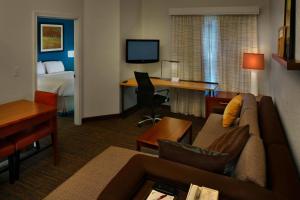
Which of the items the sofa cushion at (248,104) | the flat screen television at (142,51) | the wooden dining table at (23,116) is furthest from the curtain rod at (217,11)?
the wooden dining table at (23,116)

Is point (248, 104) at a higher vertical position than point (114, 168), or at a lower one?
higher

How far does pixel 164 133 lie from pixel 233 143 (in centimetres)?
143

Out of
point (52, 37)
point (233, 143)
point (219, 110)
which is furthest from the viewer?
point (52, 37)

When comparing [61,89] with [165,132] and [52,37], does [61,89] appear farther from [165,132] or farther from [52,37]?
[165,132]

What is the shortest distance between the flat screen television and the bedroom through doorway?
1203 millimetres

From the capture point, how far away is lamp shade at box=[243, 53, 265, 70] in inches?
182

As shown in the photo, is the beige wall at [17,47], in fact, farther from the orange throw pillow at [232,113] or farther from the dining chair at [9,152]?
the orange throw pillow at [232,113]

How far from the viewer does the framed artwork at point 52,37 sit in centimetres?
698

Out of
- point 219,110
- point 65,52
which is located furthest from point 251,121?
point 65,52

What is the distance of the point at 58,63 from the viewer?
7297 mm

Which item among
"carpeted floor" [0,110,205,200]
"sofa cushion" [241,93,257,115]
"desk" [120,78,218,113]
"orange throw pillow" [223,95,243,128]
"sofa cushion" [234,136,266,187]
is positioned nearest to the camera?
"sofa cushion" [234,136,266,187]

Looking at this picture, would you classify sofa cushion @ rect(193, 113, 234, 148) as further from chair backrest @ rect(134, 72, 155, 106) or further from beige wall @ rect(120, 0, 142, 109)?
beige wall @ rect(120, 0, 142, 109)

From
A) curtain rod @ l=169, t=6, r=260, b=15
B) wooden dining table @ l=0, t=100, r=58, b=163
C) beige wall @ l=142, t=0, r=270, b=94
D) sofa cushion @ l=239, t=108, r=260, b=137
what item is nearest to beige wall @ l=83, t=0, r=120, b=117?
beige wall @ l=142, t=0, r=270, b=94

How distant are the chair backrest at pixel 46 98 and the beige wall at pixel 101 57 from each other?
1.38m
